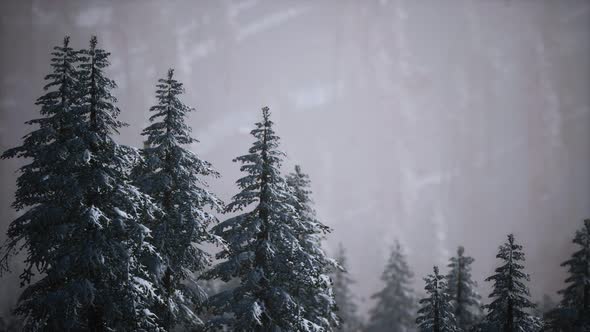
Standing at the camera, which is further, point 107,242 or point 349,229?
point 349,229

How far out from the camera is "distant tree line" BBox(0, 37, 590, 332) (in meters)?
9.57

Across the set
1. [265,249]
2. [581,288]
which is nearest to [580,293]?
[581,288]

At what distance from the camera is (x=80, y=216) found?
31.0ft

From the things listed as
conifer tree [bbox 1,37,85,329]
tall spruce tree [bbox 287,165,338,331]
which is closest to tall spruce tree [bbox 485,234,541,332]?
tall spruce tree [bbox 287,165,338,331]

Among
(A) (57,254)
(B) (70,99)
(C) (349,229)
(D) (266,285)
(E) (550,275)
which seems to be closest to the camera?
(A) (57,254)

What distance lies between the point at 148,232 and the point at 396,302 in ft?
90.1

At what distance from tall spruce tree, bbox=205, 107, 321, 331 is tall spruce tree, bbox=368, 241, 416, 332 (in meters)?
22.4

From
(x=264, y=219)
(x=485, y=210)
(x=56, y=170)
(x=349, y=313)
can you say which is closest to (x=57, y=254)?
(x=56, y=170)

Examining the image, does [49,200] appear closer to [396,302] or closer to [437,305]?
[437,305]

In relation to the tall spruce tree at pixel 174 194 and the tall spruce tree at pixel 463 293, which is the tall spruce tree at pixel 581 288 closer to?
the tall spruce tree at pixel 463 293

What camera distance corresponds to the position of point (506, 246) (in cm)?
1385

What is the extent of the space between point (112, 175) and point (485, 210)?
673 ft

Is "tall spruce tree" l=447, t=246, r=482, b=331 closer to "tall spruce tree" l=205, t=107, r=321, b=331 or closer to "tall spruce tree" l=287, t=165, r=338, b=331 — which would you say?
"tall spruce tree" l=287, t=165, r=338, b=331

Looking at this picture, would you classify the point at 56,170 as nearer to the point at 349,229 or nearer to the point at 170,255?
the point at 170,255
